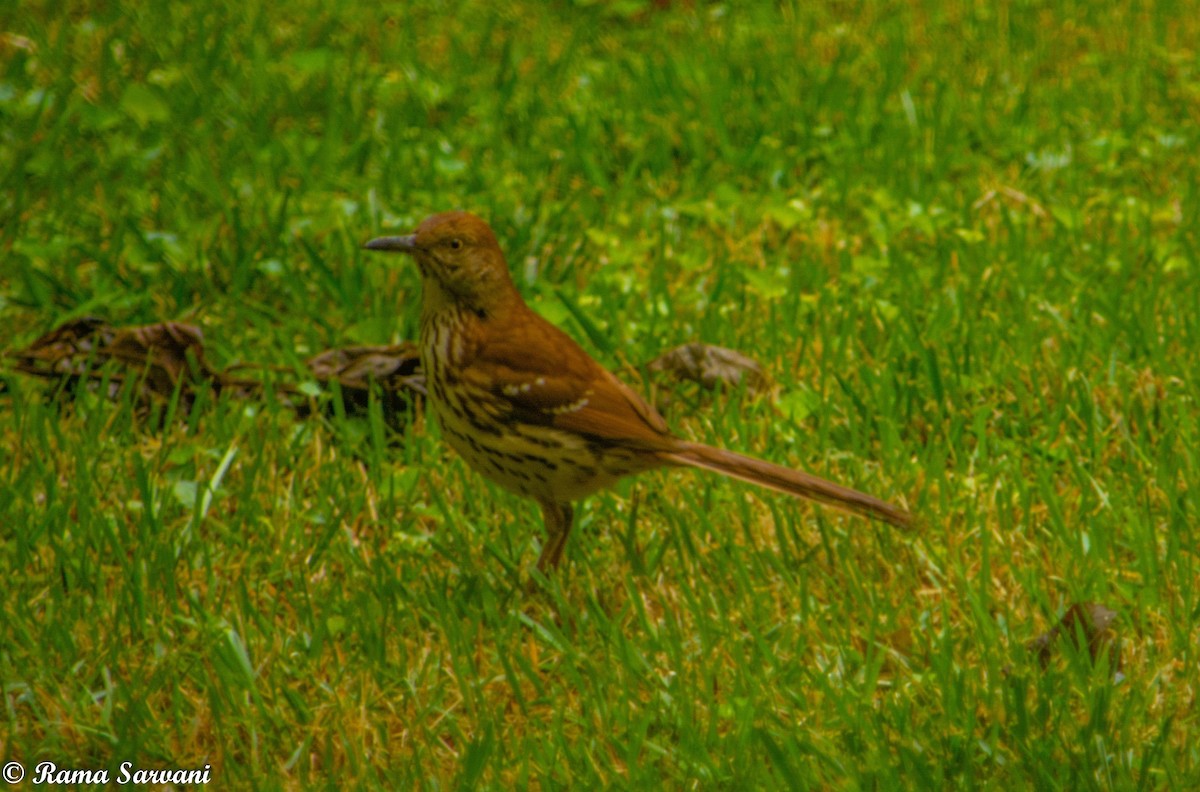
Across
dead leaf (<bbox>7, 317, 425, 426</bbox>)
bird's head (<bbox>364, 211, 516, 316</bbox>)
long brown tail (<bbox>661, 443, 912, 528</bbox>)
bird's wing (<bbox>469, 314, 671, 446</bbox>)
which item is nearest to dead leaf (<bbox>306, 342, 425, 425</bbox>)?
dead leaf (<bbox>7, 317, 425, 426</bbox>)

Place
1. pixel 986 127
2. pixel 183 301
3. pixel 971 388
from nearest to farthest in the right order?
pixel 971 388 → pixel 183 301 → pixel 986 127

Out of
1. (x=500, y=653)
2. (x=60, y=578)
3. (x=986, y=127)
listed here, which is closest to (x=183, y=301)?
(x=60, y=578)

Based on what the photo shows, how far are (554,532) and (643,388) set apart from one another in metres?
0.88

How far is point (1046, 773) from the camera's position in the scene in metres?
2.98

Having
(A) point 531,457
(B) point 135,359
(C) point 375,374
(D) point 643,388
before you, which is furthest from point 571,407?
(B) point 135,359

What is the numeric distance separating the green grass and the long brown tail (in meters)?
0.22

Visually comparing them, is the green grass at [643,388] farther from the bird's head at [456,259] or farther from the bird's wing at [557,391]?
the bird's head at [456,259]

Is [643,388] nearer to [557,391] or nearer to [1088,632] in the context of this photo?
[557,391]

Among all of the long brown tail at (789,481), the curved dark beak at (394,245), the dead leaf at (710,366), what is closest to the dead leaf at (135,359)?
the curved dark beak at (394,245)

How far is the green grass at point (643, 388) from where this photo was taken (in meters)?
3.30

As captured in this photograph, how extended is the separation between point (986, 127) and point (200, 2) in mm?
3482

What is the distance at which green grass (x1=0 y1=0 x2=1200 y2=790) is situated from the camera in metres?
3.30

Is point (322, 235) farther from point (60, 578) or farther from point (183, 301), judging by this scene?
point (60, 578)

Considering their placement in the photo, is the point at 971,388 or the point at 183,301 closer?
the point at 971,388
